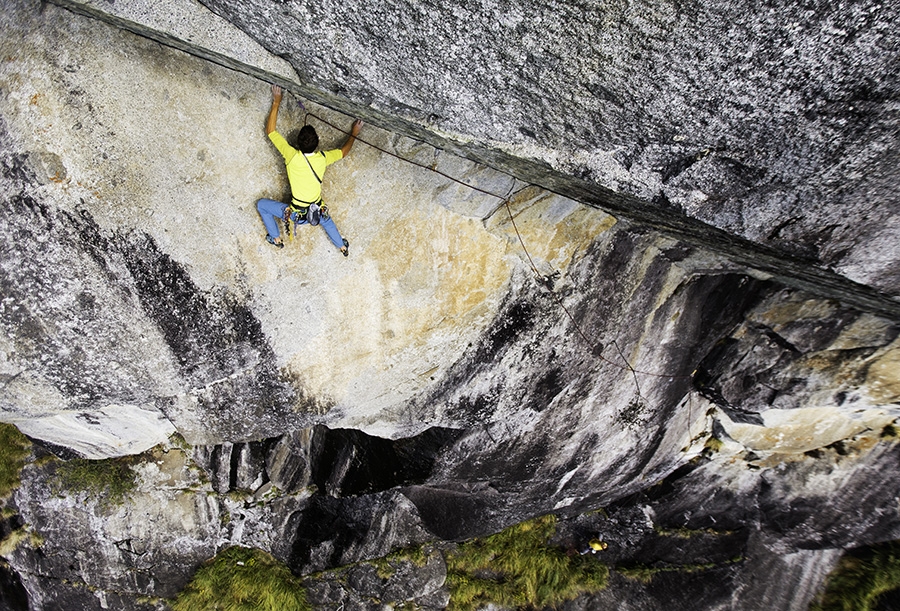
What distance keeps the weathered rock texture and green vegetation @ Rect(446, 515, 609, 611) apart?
0.35 meters

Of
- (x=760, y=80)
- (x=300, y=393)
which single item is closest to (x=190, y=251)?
(x=300, y=393)

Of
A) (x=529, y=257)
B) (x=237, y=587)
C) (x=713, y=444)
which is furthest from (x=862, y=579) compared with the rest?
(x=237, y=587)

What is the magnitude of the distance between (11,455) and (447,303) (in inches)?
235

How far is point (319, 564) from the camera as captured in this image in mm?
7480

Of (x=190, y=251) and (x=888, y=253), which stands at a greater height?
(x=190, y=251)

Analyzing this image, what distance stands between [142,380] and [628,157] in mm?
4301

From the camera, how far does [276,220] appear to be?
4.79 m

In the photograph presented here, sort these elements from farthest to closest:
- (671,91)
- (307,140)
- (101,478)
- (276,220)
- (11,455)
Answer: (11,455) → (101,478) → (276,220) → (307,140) → (671,91)

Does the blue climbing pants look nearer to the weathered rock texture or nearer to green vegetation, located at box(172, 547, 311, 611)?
the weathered rock texture

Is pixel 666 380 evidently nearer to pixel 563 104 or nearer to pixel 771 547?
pixel 771 547

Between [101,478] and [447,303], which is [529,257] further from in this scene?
[101,478]

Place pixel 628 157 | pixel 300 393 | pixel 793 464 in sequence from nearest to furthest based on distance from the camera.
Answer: pixel 628 157
pixel 300 393
pixel 793 464

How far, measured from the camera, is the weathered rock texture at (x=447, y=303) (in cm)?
312

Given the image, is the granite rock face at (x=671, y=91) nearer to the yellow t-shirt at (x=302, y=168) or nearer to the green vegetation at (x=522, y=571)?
the yellow t-shirt at (x=302, y=168)
